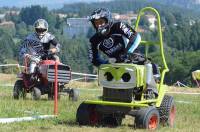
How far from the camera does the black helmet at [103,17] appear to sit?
31.8 ft

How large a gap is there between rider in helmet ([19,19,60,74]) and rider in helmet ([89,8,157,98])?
14.2ft

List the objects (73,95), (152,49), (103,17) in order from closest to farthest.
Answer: (103,17) → (73,95) → (152,49)

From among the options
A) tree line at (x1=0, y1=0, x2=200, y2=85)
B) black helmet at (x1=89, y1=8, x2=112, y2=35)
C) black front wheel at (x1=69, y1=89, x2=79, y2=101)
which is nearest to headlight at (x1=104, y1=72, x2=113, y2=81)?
black helmet at (x1=89, y1=8, x2=112, y2=35)

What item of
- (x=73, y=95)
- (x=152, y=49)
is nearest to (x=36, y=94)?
(x=73, y=95)

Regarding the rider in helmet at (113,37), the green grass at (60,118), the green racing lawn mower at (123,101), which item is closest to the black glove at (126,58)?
the rider in helmet at (113,37)

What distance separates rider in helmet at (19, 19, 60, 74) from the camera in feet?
46.8

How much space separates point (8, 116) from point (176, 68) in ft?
351

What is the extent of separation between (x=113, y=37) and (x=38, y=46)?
15.6 ft

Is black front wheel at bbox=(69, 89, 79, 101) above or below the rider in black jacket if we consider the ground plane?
below

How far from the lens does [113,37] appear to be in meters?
9.99

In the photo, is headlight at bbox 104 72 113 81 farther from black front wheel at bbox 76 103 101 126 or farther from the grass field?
the grass field

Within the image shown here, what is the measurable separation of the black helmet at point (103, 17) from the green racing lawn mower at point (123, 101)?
2.02 ft

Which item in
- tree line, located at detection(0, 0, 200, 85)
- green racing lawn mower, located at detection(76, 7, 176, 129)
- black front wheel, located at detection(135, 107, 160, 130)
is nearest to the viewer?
black front wheel, located at detection(135, 107, 160, 130)

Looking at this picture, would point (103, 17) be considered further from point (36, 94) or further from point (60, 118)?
point (36, 94)
